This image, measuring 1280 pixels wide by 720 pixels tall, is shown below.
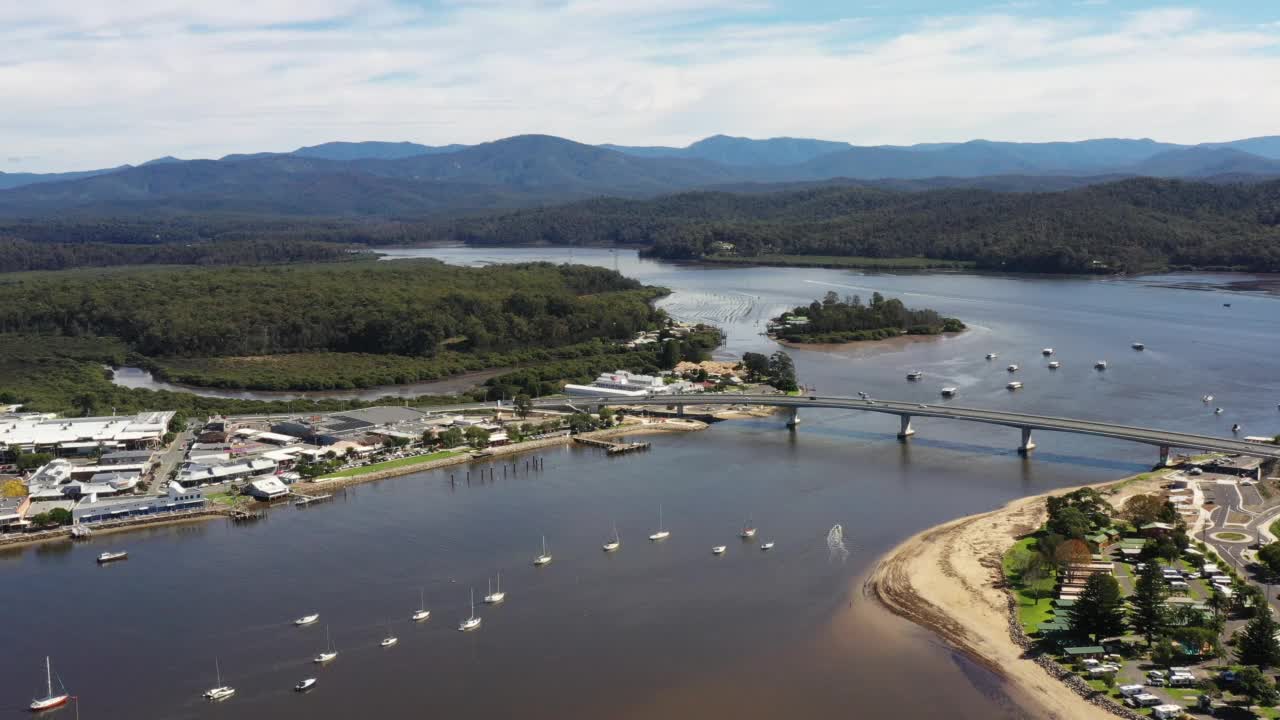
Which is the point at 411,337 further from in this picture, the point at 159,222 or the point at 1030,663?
the point at 159,222

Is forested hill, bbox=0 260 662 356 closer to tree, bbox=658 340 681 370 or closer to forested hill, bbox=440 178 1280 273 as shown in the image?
tree, bbox=658 340 681 370

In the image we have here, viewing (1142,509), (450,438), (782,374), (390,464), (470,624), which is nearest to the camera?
(470,624)

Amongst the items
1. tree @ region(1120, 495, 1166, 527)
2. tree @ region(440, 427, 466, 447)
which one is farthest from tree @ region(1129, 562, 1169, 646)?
tree @ region(440, 427, 466, 447)

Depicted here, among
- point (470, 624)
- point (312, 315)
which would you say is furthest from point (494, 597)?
point (312, 315)

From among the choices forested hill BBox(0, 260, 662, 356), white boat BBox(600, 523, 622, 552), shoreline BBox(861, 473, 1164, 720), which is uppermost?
forested hill BBox(0, 260, 662, 356)

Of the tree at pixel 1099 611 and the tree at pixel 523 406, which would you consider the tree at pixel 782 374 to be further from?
the tree at pixel 1099 611

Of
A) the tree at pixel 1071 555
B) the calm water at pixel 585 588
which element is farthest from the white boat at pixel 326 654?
the tree at pixel 1071 555

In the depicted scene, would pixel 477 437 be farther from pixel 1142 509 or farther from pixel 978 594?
pixel 1142 509
